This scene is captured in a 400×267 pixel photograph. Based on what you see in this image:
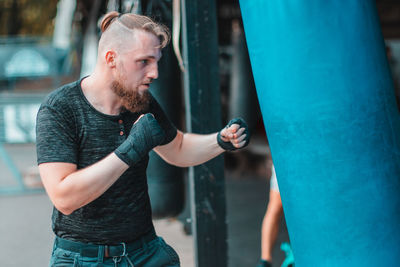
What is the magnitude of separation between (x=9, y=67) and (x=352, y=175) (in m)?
14.3

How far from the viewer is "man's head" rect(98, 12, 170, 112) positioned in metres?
1.94

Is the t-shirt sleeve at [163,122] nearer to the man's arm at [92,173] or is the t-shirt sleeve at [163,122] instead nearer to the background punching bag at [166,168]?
the man's arm at [92,173]

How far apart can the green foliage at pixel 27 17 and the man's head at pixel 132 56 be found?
62.9ft

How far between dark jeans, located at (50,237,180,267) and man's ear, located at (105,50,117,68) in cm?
73

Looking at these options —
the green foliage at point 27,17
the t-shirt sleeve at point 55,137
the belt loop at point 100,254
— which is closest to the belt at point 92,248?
the belt loop at point 100,254

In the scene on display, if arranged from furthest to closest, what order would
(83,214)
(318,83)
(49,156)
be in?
(83,214) < (49,156) < (318,83)

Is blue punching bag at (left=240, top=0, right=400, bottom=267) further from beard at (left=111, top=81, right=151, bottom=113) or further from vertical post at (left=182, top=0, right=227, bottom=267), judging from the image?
vertical post at (left=182, top=0, right=227, bottom=267)

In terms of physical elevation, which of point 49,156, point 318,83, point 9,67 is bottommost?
point 49,156

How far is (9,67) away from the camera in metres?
14.5

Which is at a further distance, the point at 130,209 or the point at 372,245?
the point at 130,209

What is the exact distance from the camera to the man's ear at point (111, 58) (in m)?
1.96

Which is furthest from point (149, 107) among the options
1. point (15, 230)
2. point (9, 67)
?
point (9, 67)

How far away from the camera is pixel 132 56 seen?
6.35 ft

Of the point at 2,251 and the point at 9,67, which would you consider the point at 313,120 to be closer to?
the point at 2,251
